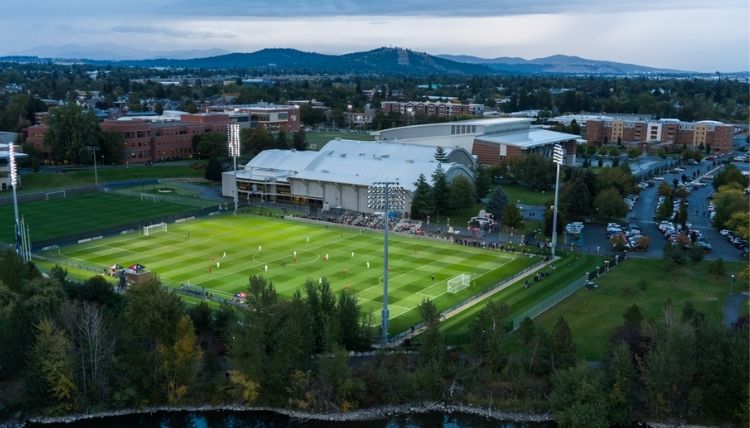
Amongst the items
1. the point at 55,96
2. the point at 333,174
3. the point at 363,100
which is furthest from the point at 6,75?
the point at 333,174

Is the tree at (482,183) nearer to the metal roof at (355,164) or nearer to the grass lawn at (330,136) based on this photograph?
the metal roof at (355,164)

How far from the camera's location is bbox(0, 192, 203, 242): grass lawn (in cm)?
4700

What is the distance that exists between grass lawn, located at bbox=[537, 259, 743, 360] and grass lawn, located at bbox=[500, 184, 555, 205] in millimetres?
20679

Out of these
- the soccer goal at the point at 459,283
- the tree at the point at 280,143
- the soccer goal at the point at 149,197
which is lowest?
the soccer goal at the point at 459,283

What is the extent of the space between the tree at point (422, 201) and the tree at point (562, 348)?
26938mm

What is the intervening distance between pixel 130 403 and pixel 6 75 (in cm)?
19811

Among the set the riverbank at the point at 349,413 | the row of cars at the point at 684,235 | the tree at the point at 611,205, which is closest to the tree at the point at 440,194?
the tree at the point at 611,205

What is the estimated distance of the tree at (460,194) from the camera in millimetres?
51812

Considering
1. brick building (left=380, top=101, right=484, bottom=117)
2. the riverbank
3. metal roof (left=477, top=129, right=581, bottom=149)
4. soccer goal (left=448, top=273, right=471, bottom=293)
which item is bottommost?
the riverbank

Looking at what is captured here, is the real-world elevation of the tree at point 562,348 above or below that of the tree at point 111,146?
below

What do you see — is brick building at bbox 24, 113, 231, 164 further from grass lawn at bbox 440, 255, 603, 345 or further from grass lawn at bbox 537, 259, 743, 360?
grass lawn at bbox 537, 259, 743, 360

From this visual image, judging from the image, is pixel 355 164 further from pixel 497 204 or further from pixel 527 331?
pixel 527 331

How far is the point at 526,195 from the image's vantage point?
62.1 metres

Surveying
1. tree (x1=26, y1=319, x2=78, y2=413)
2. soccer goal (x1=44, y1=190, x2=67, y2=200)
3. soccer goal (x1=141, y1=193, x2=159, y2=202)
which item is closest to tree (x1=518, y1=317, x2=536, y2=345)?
tree (x1=26, y1=319, x2=78, y2=413)
